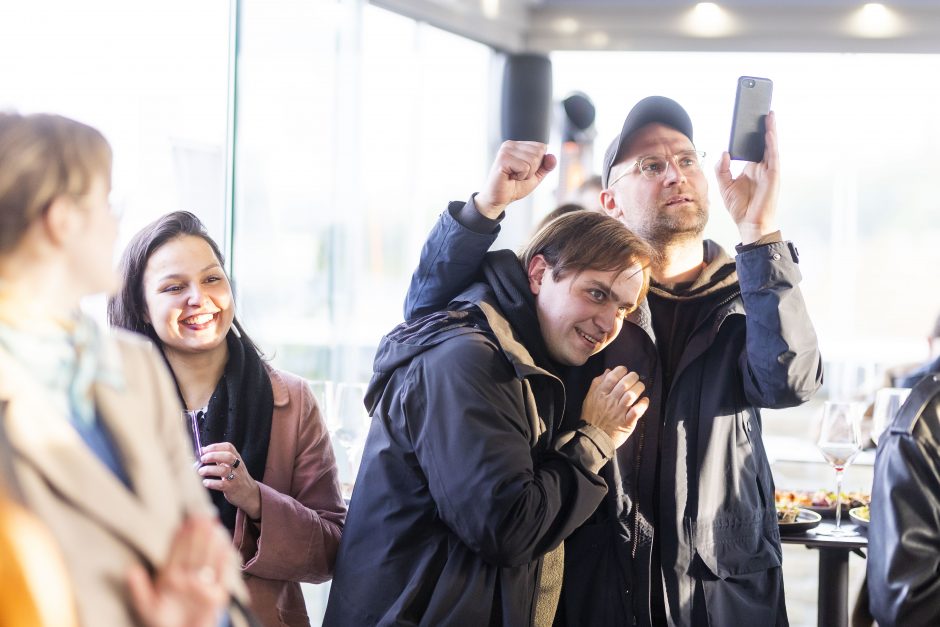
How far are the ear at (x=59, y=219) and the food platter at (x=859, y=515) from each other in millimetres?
1880

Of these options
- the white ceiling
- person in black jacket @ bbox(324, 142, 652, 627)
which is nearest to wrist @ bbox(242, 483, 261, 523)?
person in black jacket @ bbox(324, 142, 652, 627)

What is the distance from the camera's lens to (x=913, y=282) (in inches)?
257

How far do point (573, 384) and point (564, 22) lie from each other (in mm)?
3731

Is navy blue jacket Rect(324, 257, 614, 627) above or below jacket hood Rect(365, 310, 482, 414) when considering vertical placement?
below

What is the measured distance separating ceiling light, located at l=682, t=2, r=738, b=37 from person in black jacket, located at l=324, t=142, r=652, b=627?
353cm

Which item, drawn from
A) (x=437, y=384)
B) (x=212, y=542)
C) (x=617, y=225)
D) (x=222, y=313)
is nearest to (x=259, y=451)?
(x=222, y=313)

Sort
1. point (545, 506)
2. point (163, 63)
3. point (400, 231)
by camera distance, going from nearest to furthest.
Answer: point (545, 506), point (163, 63), point (400, 231)

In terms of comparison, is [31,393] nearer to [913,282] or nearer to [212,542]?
[212,542]

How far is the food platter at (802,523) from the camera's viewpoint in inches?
82.5

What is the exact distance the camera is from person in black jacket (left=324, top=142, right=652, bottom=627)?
152cm

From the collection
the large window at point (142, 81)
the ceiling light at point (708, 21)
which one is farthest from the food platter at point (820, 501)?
the ceiling light at point (708, 21)

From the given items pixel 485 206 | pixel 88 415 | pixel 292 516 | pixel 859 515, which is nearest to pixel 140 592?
pixel 88 415

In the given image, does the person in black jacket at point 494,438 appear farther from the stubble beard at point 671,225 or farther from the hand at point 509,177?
the stubble beard at point 671,225

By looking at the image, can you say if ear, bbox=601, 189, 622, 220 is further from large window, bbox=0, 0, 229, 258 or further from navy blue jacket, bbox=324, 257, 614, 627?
large window, bbox=0, 0, 229, 258
